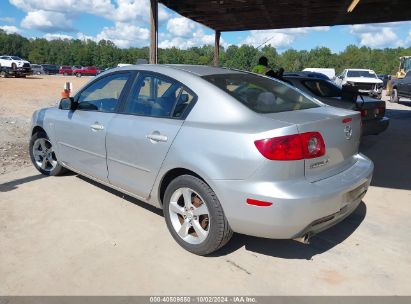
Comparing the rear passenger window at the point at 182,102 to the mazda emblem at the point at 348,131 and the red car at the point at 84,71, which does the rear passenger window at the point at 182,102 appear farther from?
the red car at the point at 84,71

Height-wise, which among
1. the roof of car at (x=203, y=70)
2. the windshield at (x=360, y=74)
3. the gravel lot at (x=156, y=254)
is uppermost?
the windshield at (x=360, y=74)

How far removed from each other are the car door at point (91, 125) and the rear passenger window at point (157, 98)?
245 mm

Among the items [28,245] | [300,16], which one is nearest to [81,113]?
[28,245]

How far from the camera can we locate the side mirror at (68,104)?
4.71 m

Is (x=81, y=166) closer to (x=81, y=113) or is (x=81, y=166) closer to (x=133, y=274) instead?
(x=81, y=113)

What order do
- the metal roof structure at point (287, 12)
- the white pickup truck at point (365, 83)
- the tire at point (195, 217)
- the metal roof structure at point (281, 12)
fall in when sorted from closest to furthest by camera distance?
1. the tire at point (195, 217)
2. the metal roof structure at point (281, 12)
3. the metal roof structure at point (287, 12)
4. the white pickup truck at point (365, 83)

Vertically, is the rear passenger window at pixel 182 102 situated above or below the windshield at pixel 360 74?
below

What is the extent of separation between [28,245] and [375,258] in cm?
315

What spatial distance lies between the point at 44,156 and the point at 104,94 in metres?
1.60

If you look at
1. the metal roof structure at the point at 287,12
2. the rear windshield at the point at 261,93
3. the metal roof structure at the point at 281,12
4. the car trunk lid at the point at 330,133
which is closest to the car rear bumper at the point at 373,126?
the metal roof structure at the point at 281,12

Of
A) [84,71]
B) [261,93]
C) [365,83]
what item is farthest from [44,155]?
[84,71]

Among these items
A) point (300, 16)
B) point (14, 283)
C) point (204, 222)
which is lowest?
point (14, 283)

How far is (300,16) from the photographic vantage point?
13.4m

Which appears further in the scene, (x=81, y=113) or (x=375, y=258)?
(x=81, y=113)
